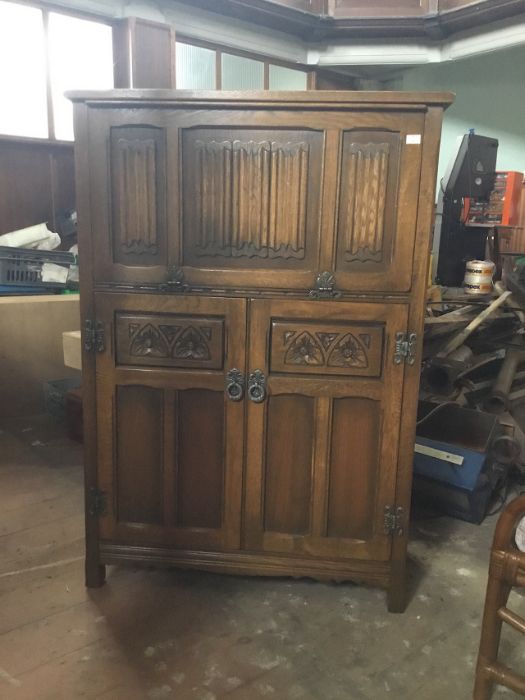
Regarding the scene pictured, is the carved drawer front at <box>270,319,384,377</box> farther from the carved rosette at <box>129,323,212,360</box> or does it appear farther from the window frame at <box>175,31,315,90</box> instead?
the window frame at <box>175,31,315,90</box>

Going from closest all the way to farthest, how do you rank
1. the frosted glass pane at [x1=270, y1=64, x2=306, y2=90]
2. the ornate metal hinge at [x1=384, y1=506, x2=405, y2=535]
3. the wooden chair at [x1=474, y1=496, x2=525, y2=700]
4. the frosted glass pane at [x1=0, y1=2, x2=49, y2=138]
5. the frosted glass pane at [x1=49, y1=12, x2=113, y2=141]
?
the wooden chair at [x1=474, y1=496, x2=525, y2=700]
the ornate metal hinge at [x1=384, y1=506, x2=405, y2=535]
the frosted glass pane at [x1=0, y1=2, x2=49, y2=138]
the frosted glass pane at [x1=49, y1=12, x2=113, y2=141]
the frosted glass pane at [x1=270, y1=64, x2=306, y2=90]

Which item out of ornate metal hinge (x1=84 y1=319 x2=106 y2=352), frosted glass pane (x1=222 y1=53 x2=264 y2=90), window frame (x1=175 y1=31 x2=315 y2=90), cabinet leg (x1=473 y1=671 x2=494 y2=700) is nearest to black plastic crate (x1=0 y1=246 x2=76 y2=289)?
window frame (x1=175 y1=31 x2=315 y2=90)

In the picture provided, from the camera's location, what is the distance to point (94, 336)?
66.1 inches

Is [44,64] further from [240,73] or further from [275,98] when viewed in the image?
[275,98]

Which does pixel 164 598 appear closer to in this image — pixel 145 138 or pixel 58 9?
pixel 145 138

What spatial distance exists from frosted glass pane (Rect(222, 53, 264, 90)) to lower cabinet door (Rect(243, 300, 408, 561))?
3.03 m

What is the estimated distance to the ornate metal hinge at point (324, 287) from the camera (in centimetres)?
159

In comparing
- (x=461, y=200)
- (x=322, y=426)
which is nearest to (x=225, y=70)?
(x=461, y=200)

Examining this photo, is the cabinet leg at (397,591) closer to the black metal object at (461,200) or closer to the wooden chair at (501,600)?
the wooden chair at (501,600)

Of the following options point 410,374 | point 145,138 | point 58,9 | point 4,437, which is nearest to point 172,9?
point 58,9

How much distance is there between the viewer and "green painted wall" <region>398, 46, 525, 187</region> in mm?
4645

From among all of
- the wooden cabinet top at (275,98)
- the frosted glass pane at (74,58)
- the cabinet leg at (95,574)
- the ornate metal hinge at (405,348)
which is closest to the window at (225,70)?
the frosted glass pane at (74,58)

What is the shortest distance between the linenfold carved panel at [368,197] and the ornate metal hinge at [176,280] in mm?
453

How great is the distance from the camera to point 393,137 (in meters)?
1.52
